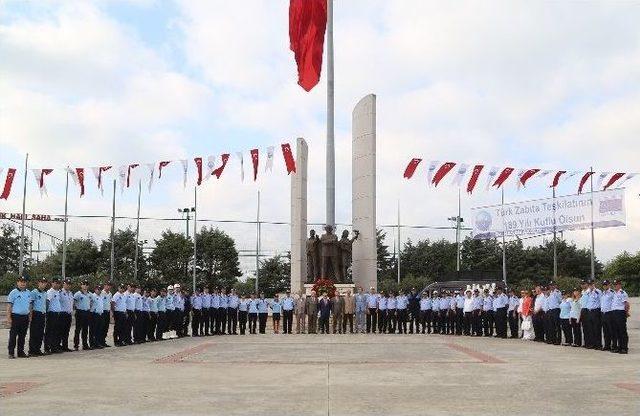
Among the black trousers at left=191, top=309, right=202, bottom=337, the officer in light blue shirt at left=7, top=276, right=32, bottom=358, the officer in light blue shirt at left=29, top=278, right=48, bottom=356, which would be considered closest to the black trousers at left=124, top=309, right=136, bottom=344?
the officer in light blue shirt at left=29, top=278, right=48, bottom=356

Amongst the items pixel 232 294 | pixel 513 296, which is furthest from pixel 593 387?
pixel 232 294

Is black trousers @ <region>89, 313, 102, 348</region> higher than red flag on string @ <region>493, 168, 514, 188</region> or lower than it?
lower

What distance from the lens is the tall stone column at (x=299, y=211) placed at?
100 feet

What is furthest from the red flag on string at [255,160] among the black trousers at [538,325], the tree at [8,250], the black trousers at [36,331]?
the tree at [8,250]

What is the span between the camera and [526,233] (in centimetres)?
3362

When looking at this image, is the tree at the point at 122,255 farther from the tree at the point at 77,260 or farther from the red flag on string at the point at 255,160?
the red flag on string at the point at 255,160

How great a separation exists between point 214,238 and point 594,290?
37914 millimetres

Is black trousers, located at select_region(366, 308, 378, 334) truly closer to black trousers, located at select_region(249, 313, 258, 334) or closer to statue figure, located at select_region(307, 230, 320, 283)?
statue figure, located at select_region(307, 230, 320, 283)

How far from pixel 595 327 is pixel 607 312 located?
67 cm

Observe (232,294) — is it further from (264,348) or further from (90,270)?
(90,270)

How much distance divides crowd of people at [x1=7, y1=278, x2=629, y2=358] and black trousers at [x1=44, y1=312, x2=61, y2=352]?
0.06 ft

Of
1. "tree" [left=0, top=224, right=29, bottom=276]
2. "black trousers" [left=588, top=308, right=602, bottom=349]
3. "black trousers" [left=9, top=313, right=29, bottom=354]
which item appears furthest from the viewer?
"tree" [left=0, top=224, right=29, bottom=276]

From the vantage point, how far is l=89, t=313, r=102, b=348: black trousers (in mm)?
16172

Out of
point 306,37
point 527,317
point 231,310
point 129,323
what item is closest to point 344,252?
point 231,310
